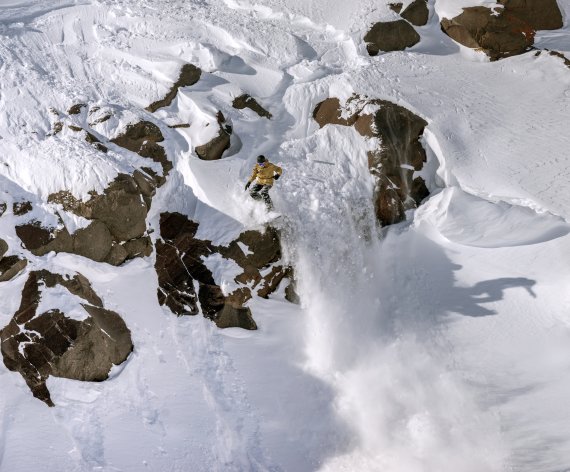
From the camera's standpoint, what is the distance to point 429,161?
35.5ft

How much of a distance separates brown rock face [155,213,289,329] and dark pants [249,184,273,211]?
1.85ft

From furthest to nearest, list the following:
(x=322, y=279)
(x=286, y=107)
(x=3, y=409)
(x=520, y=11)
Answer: (x=520, y=11)
(x=286, y=107)
(x=322, y=279)
(x=3, y=409)

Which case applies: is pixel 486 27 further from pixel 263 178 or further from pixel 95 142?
pixel 95 142

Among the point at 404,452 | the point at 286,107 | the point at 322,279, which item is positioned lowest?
the point at 404,452

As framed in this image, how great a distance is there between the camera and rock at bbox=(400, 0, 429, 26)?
1296 cm

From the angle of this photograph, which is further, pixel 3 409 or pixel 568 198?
pixel 568 198

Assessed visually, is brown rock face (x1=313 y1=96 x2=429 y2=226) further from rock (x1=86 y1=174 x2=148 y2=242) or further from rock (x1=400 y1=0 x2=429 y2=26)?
rock (x1=86 y1=174 x2=148 y2=242)

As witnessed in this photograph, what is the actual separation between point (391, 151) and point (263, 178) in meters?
3.13

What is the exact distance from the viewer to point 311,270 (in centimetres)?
958

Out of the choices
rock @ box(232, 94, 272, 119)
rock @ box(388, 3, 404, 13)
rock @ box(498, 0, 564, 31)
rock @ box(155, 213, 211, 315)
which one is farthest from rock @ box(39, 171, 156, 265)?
rock @ box(498, 0, 564, 31)

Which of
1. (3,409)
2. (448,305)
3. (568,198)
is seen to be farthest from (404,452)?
(3,409)

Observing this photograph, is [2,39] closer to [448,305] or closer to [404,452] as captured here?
[448,305]

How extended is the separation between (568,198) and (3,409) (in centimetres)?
1134

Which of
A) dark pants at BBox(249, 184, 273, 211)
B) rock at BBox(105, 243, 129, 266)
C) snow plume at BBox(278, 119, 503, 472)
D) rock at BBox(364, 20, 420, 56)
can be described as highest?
rock at BBox(364, 20, 420, 56)
